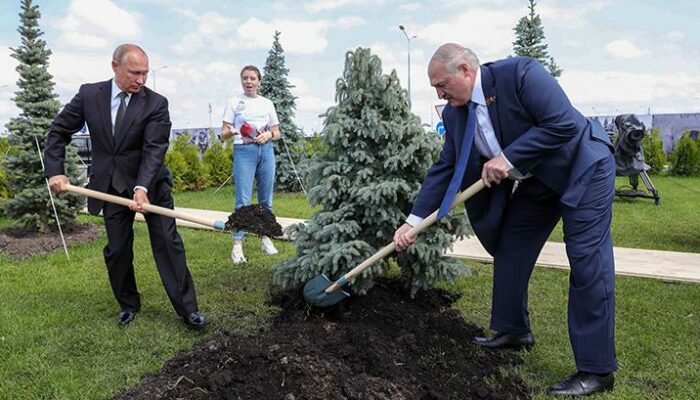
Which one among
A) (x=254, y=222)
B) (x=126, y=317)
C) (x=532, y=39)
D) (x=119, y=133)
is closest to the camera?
(x=119, y=133)

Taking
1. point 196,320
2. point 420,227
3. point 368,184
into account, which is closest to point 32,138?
point 196,320

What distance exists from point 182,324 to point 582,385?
290cm

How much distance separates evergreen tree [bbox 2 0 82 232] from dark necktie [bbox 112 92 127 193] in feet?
13.6

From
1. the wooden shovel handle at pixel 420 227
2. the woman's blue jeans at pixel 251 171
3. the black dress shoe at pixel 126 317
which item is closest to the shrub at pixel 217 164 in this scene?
the woman's blue jeans at pixel 251 171

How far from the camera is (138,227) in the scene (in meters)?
8.83

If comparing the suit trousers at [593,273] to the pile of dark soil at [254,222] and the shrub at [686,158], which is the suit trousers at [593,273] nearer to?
the pile of dark soil at [254,222]

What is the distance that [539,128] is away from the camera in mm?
3268

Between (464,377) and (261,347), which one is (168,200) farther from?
(464,377)

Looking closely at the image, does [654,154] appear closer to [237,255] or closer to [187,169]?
[187,169]

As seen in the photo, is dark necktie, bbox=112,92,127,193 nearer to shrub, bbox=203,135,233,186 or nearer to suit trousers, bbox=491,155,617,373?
suit trousers, bbox=491,155,617,373

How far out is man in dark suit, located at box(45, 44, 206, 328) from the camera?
14.2 feet

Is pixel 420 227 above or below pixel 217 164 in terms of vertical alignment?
above

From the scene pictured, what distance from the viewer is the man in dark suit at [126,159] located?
14.2 ft

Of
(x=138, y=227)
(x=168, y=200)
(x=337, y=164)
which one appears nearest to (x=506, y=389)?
(x=337, y=164)
